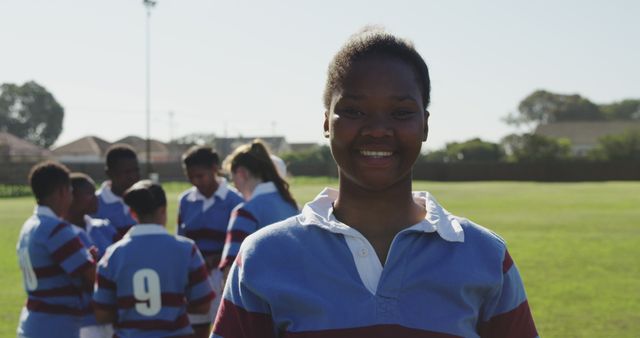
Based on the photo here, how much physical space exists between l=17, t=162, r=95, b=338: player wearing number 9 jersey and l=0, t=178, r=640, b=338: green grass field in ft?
12.5

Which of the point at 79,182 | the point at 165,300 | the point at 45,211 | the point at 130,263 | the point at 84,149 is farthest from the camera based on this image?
the point at 84,149

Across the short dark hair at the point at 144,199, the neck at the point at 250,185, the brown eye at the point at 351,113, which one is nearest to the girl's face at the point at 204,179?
the neck at the point at 250,185

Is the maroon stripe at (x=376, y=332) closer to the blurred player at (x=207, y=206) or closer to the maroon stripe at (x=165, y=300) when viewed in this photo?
the maroon stripe at (x=165, y=300)

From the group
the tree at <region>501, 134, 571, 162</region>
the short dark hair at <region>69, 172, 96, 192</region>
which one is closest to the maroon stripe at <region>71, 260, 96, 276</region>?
the short dark hair at <region>69, 172, 96, 192</region>

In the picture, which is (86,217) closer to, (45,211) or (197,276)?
(45,211)

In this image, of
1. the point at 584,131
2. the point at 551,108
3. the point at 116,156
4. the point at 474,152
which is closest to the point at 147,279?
the point at 116,156

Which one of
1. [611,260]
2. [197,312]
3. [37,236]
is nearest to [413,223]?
[197,312]

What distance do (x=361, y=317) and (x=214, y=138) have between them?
10922cm

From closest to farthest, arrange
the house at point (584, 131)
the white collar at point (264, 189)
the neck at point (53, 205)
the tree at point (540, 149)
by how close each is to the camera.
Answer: the neck at point (53, 205) → the white collar at point (264, 189) → the tree at point (540, 149) → the house at point (584, 131)

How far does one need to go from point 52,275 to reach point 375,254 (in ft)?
11.9

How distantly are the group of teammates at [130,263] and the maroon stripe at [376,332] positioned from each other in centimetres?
295

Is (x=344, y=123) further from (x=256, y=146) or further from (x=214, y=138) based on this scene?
(x=214, y=138)

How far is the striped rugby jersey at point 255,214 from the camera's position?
5234 millimetres

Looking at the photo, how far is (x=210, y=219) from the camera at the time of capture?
6363 millimetres
